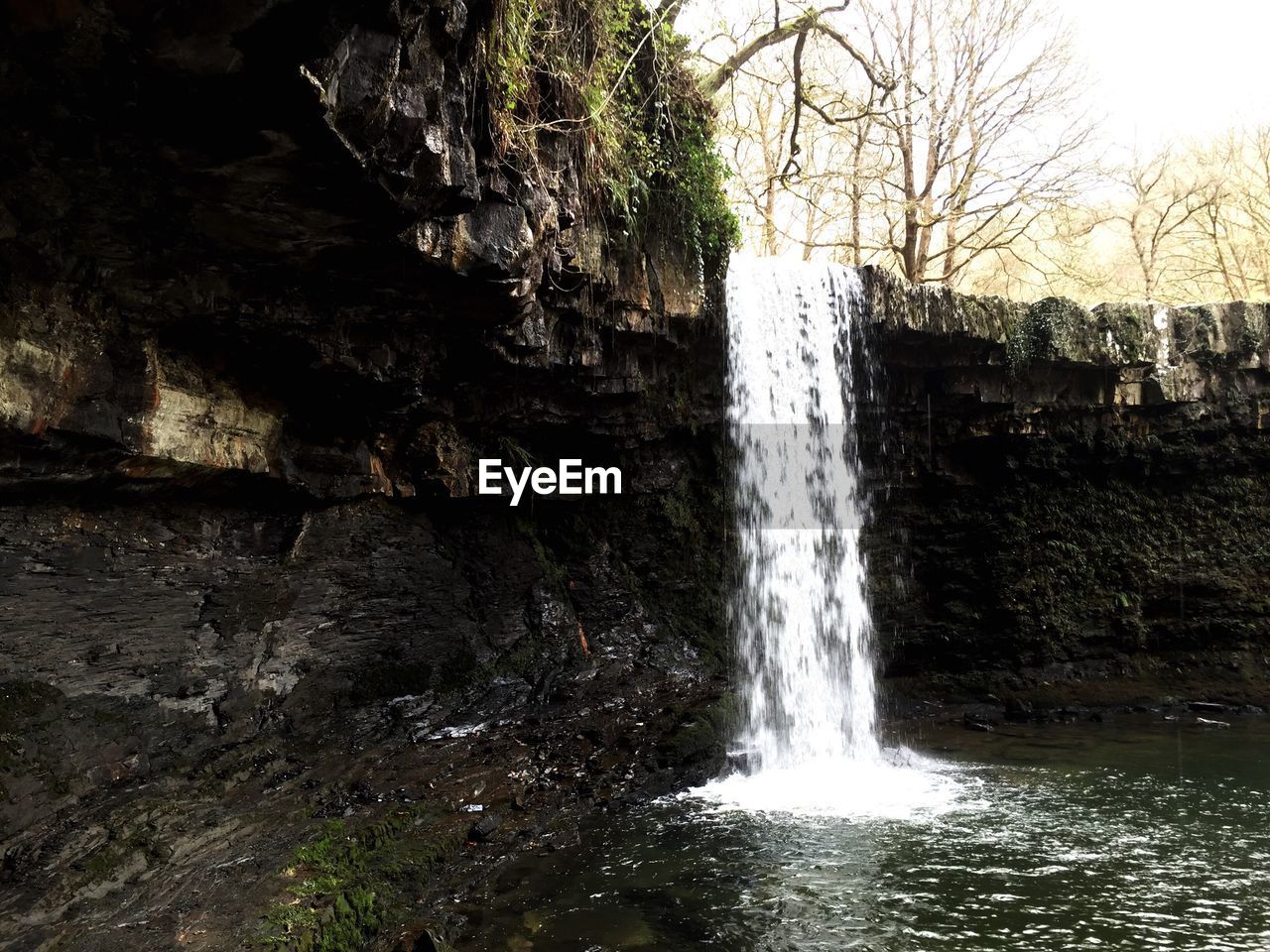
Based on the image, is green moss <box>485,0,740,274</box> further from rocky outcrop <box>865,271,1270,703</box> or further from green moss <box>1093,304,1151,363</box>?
green moss <box>1093,304,1151,363</box>

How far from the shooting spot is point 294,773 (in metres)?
5.75

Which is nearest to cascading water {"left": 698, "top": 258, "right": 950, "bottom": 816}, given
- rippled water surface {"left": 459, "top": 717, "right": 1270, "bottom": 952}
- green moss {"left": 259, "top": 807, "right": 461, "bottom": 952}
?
rippled water surface {"left": 459, "top": 717, "right": 1270, "bottom": 952}

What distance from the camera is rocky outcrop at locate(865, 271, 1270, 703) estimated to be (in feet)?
31.2

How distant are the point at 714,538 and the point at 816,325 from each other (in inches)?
104

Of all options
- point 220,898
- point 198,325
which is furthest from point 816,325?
point 220,898

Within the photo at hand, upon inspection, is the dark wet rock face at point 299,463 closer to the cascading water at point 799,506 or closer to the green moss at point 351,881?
the green moss at point 351,881

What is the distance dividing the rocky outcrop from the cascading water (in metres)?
1.00

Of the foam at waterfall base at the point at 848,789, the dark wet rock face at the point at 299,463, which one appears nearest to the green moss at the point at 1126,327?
the dark wet rock face at the point at 299,463

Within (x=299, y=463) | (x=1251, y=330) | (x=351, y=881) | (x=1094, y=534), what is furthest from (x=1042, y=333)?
(x=351, y=881)

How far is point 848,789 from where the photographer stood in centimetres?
668

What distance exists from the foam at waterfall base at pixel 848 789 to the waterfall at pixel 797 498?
703 mm

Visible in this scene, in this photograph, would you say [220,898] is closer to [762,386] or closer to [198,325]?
[198,325]

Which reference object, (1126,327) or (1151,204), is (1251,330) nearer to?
(1126,327)

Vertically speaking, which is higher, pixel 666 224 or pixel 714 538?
pixel 666 224
